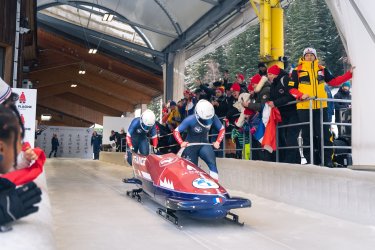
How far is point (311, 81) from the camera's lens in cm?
455

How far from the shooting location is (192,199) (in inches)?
127

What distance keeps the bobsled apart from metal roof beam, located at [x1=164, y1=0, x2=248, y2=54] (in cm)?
592

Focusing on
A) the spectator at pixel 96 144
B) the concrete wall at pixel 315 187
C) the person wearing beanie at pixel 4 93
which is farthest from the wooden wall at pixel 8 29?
the spectator at pixel 96 144

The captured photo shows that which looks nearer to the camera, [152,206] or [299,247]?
[299,247]

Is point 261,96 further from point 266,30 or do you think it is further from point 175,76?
point 175,76

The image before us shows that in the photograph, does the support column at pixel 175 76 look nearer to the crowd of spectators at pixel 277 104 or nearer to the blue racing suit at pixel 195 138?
the crowd of spectators at pixel 277 104

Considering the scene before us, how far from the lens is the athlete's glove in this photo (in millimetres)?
1563

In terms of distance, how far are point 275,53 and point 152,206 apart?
4.29m

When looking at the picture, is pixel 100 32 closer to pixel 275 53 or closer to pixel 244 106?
pixel 275 53

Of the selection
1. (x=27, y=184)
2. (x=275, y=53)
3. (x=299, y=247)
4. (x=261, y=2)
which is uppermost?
(x=261, y=2)

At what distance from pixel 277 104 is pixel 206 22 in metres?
5.91

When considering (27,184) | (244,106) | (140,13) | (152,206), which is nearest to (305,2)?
(140,13)

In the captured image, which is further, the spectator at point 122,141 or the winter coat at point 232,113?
the spectator at point 122,141

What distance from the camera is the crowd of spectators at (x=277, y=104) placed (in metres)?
4.54
